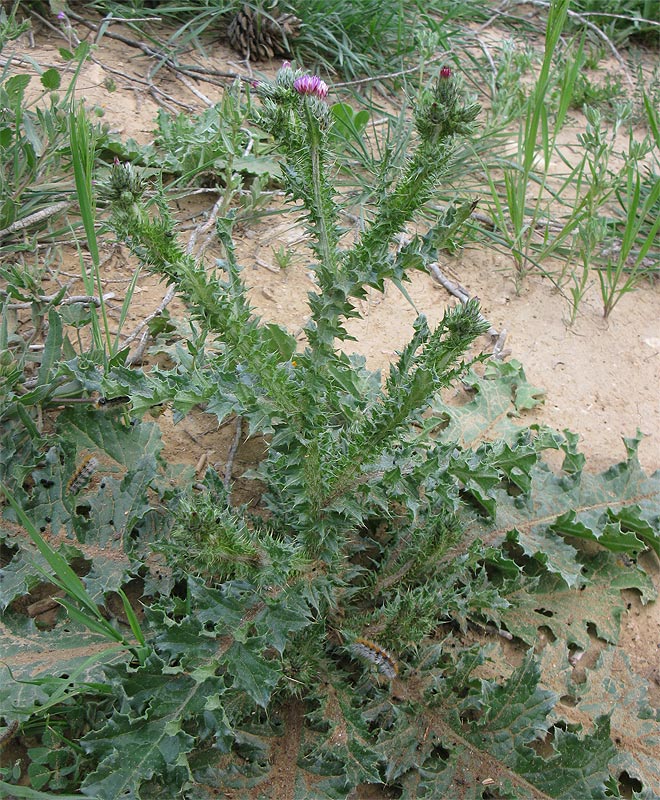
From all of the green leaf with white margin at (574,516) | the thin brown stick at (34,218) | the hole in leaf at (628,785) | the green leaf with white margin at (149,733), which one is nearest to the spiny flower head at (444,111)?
the green leaf with white margin at (574,516)

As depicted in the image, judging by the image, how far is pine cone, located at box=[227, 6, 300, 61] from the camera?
426cm

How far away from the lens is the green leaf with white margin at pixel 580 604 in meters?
2.26

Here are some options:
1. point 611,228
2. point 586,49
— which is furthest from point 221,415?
point 586,49

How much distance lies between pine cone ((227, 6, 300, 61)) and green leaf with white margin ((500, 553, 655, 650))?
3.38m

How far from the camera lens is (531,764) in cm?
183

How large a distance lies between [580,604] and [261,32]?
359 cm

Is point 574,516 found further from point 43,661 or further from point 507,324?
point 43,661

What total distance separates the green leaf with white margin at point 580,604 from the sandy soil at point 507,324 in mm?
464

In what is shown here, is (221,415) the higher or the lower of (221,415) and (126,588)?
the higher

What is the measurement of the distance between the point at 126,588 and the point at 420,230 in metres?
2.25

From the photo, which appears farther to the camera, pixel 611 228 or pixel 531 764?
pixel 611 228

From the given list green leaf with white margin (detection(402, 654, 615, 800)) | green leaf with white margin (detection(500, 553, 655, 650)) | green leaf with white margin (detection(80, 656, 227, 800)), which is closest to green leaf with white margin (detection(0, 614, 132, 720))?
green leaf with white margin (detection(80, 656, 227, 800))

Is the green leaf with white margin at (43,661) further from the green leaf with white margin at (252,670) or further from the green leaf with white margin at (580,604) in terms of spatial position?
the green leaf with white margin at (580,604)

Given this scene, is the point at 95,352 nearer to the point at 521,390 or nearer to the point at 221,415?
the point at 221,415
